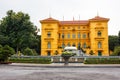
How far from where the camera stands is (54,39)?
58094 millimetres

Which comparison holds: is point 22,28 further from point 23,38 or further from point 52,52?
point 52,52

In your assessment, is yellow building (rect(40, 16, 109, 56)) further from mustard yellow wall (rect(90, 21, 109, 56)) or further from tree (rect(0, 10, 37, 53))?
tree (rect(0, 10, 37, 53))

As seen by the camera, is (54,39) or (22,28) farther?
(54,39)

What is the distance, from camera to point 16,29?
4753 cm

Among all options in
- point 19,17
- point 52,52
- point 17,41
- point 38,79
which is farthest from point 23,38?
point 38,79

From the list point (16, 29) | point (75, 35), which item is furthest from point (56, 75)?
point (75, 35)

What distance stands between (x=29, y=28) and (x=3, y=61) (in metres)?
20.8

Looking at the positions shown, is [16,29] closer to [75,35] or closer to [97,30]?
[75,35]

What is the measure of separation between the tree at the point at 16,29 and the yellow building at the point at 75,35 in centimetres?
998

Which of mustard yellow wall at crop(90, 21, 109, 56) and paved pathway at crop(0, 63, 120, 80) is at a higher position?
mustard yellow wall at crop(90, 21, 109, 56)

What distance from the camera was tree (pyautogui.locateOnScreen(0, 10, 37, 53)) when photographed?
46.6m

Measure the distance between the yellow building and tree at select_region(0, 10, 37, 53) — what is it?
998cm

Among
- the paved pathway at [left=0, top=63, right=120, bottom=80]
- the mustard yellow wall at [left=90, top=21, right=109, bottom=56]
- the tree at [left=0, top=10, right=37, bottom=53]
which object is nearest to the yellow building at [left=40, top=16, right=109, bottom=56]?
the mustard yellow wall at [left=90, top=21, right=109, bottom=56]

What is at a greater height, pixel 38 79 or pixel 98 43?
pixel 98 43
